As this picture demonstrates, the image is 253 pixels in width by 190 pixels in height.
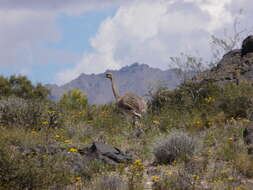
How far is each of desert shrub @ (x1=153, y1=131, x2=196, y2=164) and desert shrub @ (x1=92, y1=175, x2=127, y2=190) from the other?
2.59 metres

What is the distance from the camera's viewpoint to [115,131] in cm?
1327

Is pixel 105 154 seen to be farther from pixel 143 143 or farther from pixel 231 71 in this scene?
pixel 231 71

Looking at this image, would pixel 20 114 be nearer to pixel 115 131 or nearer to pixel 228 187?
pixel 115 131

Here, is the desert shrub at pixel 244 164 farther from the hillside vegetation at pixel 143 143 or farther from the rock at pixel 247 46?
the rock at pixel 247 46

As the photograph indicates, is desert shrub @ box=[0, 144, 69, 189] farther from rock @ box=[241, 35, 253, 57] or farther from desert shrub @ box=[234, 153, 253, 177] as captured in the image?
rock @ box=[241, 35, 253, 57]

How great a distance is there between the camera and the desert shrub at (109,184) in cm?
671

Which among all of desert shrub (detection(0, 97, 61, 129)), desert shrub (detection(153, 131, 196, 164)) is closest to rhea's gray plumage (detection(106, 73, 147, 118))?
desert shrub (detection(0, 97, 61, 129))

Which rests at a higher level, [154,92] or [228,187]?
[154,92]

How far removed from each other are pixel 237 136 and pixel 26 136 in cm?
475

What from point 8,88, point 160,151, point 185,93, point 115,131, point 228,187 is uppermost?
point 8,88

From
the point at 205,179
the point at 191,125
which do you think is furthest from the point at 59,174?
the point at 191,125

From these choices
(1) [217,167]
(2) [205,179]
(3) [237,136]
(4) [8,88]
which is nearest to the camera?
(2) [205,179]

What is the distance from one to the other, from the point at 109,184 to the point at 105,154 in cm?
227

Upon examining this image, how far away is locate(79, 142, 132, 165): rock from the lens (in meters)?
8.83
